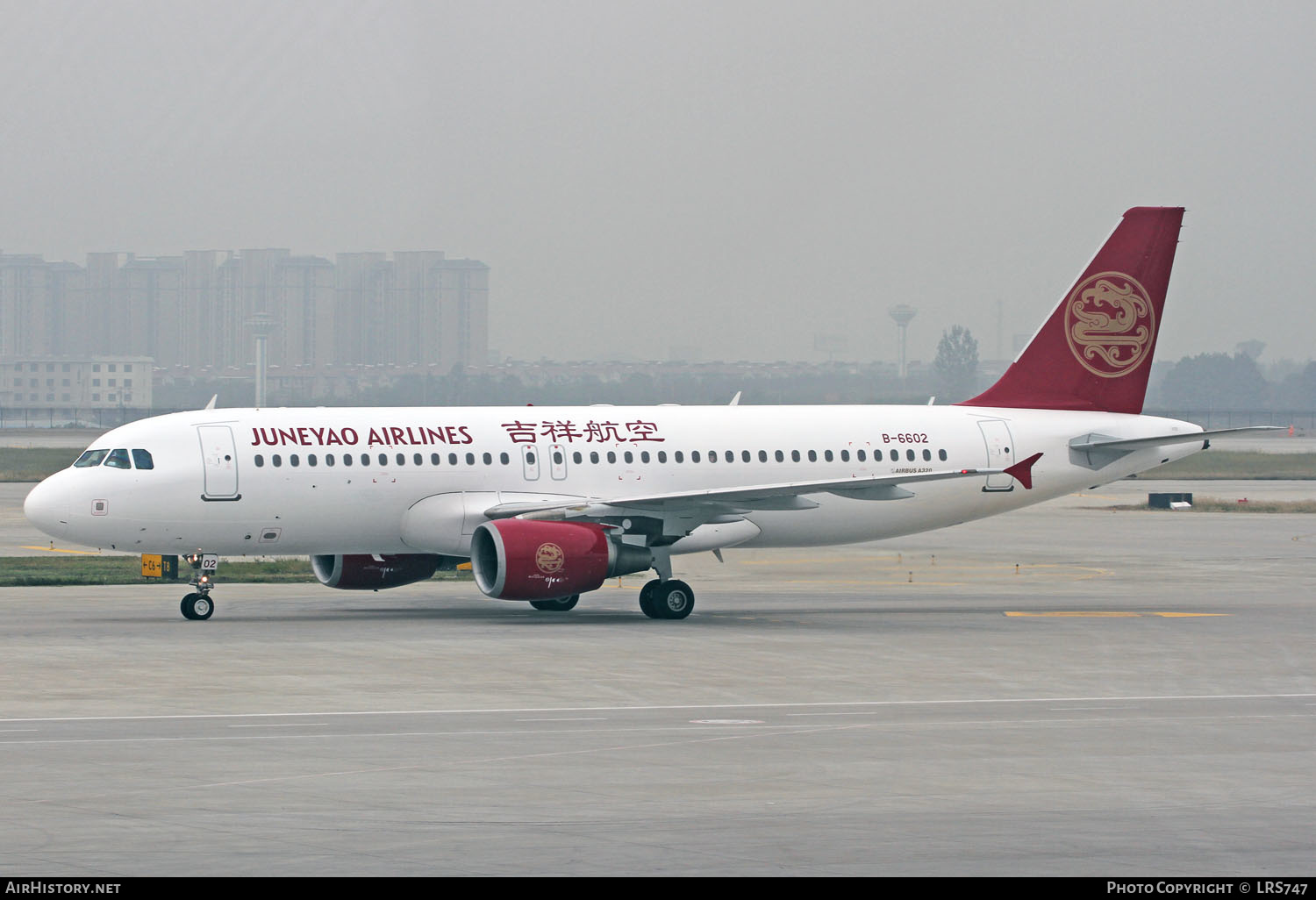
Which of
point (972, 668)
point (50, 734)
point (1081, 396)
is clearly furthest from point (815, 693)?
point (1081, 396)

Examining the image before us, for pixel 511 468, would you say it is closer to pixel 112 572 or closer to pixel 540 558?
pixel 540 558

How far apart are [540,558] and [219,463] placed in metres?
6.74

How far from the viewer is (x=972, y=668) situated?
26406 millimetres

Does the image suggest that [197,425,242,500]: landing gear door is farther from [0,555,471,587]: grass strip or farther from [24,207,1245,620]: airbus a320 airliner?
[0,555,471,587]: grass strip

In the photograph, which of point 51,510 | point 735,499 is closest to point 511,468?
point 735,499

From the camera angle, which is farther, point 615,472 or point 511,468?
point 615,472

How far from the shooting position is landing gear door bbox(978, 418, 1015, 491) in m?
37.4

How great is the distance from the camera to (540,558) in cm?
3212

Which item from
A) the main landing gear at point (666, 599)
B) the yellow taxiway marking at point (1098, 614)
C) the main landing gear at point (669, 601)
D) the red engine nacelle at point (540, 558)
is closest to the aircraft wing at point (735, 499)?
the red engine nacelle at point (540, 558)

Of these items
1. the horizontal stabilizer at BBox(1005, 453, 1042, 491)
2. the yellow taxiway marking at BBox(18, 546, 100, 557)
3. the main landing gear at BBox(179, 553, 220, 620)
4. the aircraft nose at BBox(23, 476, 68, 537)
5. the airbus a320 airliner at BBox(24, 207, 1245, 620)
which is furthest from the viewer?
the yellow taxiway marking at BBox(18, 546, 100, 557)

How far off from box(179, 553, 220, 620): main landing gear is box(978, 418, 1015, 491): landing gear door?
16268 millimetres

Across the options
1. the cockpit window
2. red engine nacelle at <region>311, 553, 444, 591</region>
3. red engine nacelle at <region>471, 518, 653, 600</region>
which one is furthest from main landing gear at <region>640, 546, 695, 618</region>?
the cockpit window

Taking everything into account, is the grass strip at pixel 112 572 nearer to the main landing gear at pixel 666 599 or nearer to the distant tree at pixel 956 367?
the main landing gear at pixel 666 599
